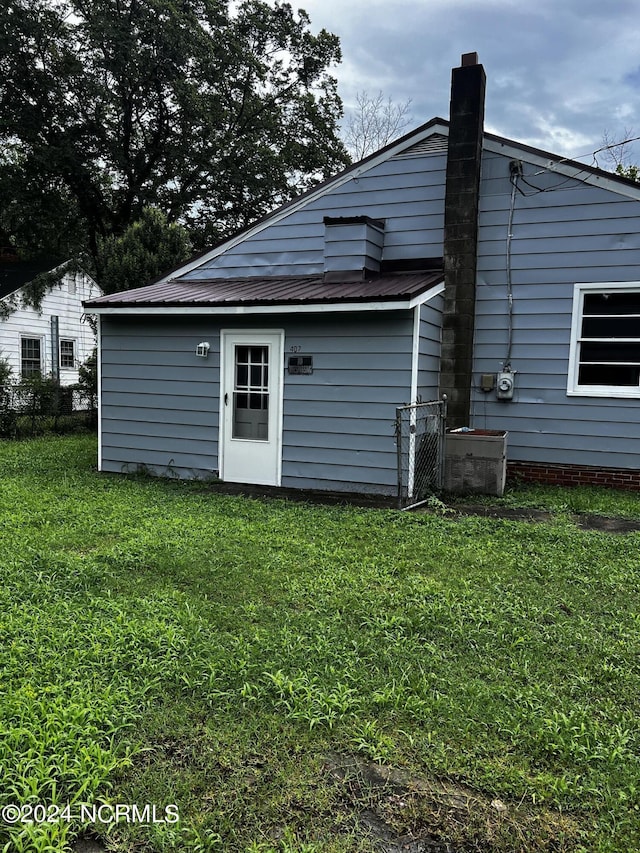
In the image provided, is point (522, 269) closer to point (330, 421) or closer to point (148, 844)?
point (330, 421)

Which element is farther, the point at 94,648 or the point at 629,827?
the point at 94,648

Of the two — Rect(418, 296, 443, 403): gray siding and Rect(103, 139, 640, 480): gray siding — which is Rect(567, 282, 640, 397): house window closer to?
Rect(103, 139, 640, 480): gray siding

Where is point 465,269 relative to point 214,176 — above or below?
below

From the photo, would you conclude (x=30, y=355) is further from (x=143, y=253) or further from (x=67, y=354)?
(x=143, y=253)

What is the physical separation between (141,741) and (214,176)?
765 inches

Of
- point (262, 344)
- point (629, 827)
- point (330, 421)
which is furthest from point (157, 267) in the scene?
point (629, 827)

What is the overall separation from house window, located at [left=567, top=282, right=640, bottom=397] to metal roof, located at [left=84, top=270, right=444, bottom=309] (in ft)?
6.08

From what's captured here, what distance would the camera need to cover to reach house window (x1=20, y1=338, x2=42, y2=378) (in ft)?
57.7

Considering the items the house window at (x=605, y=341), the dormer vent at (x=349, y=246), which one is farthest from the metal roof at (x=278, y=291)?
the house window at (x=605, y=341)

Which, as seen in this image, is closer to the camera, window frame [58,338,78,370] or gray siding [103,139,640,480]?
gray siding [103,139,640,480]

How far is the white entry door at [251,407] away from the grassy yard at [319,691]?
2.54 m

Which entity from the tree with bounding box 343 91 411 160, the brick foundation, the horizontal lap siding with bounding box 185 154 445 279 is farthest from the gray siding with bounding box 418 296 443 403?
the tree with bounding box 343 91 411 160

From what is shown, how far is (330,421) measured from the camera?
286 inches

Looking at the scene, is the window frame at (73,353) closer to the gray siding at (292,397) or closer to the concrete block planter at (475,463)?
the gray siding at (292,397)
